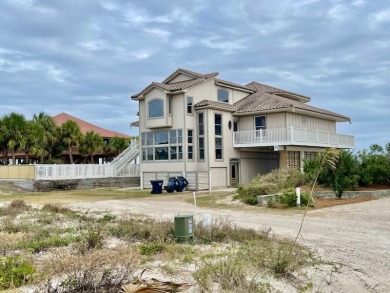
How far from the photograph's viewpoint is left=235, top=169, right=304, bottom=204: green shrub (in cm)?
2009

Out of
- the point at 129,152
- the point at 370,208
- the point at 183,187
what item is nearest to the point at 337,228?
the point at 370,208

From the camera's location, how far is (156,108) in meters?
32.9

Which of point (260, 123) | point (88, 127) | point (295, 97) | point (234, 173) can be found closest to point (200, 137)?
point (234, 173)

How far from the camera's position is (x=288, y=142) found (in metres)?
31.1

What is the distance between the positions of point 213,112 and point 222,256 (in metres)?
25.3

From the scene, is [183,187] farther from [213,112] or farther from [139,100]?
[139,100]

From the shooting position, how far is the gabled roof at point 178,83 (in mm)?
31969

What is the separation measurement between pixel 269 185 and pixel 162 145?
14.7 metres

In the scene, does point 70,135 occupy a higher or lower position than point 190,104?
lower

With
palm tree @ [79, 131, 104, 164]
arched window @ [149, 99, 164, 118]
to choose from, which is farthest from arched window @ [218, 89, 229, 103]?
palm tree @ [79, 131, 104, 164]

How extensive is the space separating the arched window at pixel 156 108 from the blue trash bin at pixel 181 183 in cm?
546

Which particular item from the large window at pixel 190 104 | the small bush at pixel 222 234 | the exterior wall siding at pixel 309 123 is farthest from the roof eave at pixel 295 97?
the small bush at pixel 222 234

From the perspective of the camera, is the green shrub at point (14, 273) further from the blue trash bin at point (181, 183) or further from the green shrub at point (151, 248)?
the blue trash bin at point (181, 183)

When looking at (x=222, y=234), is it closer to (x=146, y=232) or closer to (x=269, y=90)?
(x=146, y=232)
